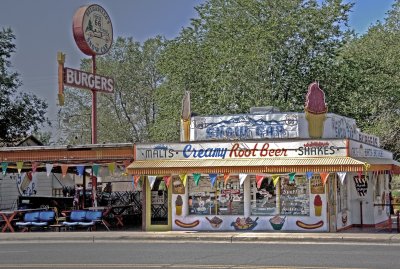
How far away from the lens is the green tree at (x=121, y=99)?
191 ft

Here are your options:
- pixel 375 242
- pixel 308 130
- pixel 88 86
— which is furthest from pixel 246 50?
pixel 375 242

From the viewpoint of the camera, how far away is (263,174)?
23.7 meters

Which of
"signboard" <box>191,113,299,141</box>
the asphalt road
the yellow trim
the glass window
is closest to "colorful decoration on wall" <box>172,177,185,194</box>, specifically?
the yellow trim

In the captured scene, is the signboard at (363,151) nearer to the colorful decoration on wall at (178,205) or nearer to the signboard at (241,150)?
the signboard at (241,150)

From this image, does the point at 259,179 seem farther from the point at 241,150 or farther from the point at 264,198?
the point at 241,150

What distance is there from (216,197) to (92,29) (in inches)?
462

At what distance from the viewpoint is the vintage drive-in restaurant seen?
2328 centimetres

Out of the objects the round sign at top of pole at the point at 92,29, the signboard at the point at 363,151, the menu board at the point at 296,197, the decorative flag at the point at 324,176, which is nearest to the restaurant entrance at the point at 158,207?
the menu board at the point at 296,197

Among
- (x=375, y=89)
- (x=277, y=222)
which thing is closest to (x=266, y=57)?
(x=375, y=89)

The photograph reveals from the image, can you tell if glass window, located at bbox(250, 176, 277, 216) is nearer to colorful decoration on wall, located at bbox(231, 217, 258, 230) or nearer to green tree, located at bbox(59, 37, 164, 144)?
colorful decoration on wall, located at bbox(231, 217, 258, 230)

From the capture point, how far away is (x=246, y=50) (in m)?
39.2

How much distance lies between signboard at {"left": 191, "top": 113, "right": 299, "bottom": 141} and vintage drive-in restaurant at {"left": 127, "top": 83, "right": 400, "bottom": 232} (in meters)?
0.04

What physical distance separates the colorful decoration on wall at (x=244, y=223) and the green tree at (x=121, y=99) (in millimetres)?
34126

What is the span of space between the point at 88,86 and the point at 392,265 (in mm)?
20518
